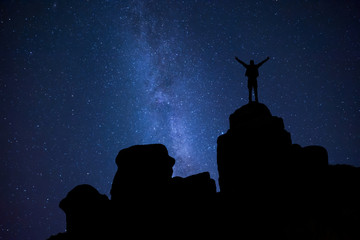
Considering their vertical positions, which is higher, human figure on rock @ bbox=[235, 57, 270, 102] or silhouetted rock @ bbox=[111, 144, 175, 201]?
human figure on rock @ bbox=[235, 57, 270, 102]

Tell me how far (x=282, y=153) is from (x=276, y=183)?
85.3 inches

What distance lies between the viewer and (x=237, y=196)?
1670 centimetres

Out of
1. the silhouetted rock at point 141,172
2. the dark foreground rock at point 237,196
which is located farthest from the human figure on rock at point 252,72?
the silhouetted rock at point 141,172

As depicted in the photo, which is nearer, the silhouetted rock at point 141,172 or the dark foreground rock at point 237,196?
the dark foreground rock at point 237,196

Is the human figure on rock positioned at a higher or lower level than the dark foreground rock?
higher

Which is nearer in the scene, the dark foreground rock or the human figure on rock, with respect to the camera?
the dark foreground rock

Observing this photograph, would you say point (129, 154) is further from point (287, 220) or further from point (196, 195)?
point (287, 220)

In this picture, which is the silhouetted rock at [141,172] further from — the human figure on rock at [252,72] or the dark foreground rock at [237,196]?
the human figure on rock at [252,72]

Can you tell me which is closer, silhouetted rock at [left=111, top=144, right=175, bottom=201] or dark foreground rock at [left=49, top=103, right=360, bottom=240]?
dark foreground rock at [left=49, top=103, right=360, bottom=240]

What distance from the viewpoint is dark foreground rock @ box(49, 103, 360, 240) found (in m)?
13.9

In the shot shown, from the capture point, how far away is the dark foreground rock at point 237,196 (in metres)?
13.9

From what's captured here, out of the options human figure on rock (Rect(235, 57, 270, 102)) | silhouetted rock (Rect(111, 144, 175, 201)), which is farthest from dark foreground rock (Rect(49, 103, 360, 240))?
human figure on rock (Rect(235, 57, 270, 102))

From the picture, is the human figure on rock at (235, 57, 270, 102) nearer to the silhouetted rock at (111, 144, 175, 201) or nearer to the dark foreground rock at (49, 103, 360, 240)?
the dark foreground rock at (49, 103, 360, 240)

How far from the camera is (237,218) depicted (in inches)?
622
